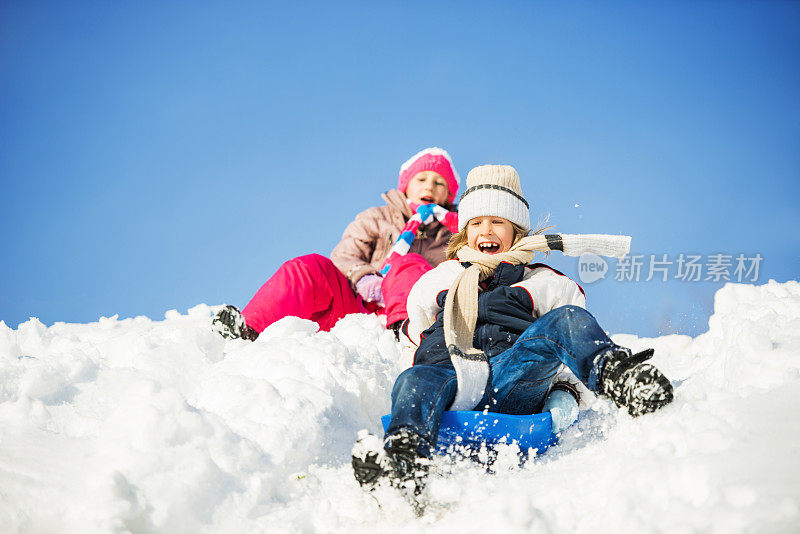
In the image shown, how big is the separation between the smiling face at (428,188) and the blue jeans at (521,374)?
8.02 ft

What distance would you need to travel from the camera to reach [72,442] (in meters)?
1.77

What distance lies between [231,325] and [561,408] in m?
2.07

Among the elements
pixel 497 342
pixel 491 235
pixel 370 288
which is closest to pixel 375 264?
pixel 370 288

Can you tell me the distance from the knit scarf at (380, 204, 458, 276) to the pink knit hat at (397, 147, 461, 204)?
1.74ft

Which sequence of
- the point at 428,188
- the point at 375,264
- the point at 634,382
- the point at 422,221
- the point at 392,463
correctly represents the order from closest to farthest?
the point at 392,463 → the point at 634,382 → the point at 422,221 → the point at 375,264 → the point at 428,188

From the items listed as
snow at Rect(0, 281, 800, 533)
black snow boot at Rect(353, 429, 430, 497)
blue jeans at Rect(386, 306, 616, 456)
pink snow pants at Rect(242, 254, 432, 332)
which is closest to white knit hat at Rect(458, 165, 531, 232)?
pink snow pants at Rect(242, 254, 432, 332)

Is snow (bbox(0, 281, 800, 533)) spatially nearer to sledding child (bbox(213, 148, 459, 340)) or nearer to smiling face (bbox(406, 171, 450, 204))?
sledding child (bbox(213, 148, 459, 340))

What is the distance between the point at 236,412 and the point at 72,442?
519 mm

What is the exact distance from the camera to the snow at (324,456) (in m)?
1.28

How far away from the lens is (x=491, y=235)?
2.74 meters

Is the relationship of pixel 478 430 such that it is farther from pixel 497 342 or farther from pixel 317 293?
pixel 317 293

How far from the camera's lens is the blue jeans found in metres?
1.77

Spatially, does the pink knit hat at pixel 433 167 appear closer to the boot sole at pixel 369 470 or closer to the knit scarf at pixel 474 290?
the knit scarf at pixel 474 290

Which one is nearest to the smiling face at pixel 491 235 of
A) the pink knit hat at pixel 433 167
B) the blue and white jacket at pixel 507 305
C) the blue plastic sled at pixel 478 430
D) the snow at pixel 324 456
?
the blue and white jacket at pixel 507 305
